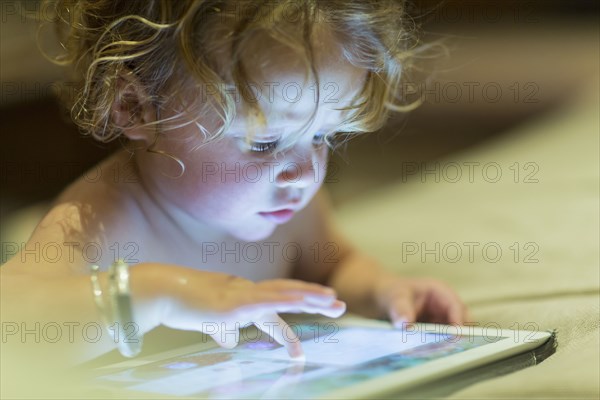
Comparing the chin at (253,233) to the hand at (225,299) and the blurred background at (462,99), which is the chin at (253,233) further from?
the blurred background at (462,99)

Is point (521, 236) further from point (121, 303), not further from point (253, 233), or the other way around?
point (121, 303)

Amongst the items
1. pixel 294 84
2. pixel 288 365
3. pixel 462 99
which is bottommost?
pixel 288 365

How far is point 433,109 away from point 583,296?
1347 millimetres

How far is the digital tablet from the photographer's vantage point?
0.61 meters

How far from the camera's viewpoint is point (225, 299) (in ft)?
2.15

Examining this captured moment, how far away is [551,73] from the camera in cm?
214

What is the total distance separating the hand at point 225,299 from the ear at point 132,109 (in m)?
0.23

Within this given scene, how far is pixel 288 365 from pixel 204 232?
1.03ft

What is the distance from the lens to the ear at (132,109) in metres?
0.84

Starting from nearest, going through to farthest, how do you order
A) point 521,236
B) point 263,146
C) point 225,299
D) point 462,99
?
point 225,299 → point 263,146 → point 521,236 → point 462,99

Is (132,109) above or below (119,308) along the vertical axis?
Result: above

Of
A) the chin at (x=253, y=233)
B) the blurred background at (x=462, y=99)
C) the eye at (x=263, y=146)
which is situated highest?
the blurred background at (x=462, y=99)

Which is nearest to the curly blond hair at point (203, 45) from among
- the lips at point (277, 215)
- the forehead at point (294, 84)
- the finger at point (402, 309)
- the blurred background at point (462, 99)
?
the forehead at point (294, 84)

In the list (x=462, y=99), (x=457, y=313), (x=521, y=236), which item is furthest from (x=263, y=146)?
(x=462, y=99)
